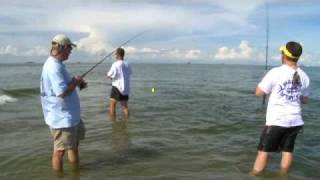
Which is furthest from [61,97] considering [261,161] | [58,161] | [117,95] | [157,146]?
[117,95]

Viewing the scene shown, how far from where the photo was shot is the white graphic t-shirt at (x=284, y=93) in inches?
256

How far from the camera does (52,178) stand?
7.49 meters

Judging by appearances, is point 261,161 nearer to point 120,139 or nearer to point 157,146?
point 157,146

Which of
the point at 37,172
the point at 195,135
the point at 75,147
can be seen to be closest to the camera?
the point at 75,147

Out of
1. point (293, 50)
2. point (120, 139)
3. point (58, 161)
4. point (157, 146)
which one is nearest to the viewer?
point (293, 50)

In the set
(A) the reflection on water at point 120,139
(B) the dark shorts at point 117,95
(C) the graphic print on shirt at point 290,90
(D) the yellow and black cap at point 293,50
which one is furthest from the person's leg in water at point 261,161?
(B) the dark shorts at point 117,95

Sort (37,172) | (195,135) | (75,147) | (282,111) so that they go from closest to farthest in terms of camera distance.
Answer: (282,111) → (75,147) → (37,172) → (195,135)

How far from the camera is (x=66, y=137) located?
Result: 688 cm

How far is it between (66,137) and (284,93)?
322 centimetres

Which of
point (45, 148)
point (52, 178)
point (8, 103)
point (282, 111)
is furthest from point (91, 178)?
point (8, 103)

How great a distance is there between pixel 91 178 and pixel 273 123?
9.92ft

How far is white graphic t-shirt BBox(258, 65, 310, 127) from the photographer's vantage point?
650 centimetres

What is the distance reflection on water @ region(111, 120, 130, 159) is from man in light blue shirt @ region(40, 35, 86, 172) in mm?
2284

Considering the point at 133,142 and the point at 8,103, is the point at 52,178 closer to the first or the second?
the point at 133,142
